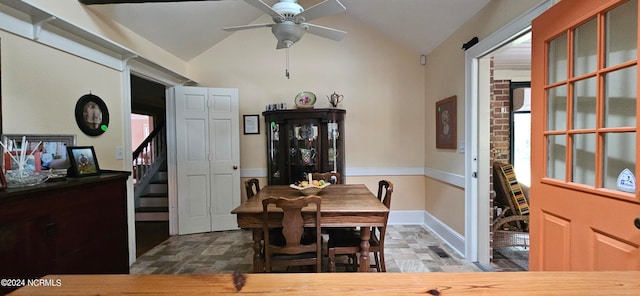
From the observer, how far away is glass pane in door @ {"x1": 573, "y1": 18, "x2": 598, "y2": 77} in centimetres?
145

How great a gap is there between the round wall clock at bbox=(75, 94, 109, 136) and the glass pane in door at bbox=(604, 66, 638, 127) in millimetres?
3384

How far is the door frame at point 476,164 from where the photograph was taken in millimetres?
2770

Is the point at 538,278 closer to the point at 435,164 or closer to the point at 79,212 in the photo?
the point at 79,212

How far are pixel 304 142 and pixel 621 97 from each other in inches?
115

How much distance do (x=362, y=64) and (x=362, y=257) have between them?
2836mm

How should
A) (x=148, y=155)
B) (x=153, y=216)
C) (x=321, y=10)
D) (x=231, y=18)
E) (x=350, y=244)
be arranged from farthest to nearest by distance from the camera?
1. (x=148, y=155)
2. (x=153, y=216)
3. (x=231, y=18)
4. (x=350, y=244)
5. (x=321, y=10)

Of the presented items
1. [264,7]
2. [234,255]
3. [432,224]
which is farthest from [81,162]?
[432,224]

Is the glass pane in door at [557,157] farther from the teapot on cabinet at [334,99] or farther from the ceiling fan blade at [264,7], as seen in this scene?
the teapot on cabinet at [334,99]

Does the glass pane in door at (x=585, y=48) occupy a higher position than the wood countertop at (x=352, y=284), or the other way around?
the glass pane in door at (x=585, y=48)

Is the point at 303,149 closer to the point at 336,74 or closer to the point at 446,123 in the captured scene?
the point at 336,74

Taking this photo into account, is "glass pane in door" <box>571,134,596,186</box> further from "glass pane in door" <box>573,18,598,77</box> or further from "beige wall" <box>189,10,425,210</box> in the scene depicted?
"beige wall" <box>189,10,425,210</box>

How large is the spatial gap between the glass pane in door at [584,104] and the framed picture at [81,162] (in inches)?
117

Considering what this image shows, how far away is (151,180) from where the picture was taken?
16.0 ft

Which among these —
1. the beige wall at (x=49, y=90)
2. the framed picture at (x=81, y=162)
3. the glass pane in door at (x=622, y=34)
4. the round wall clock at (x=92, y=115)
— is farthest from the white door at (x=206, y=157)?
Answer: the glass pane in door at (x=622, y=34)
